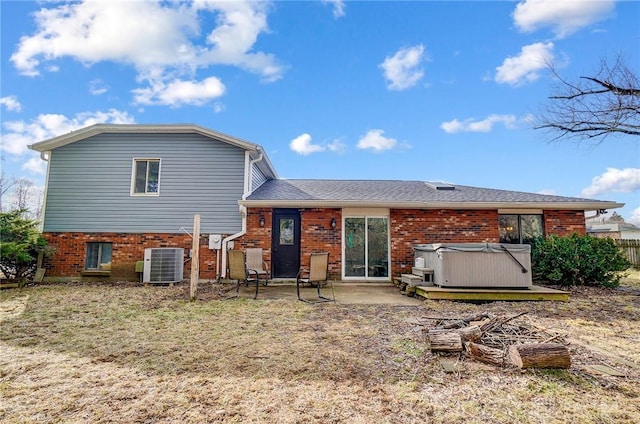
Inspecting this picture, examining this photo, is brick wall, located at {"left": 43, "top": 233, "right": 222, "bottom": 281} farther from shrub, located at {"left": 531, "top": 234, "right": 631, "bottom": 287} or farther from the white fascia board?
shrub, located at {"left": 531, "top": 234, "right": 631, "bottom": 287}

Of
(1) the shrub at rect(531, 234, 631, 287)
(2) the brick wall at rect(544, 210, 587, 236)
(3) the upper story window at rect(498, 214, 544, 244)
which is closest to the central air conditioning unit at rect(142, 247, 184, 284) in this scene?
(3) the upper story window at rect(498, 214, 544, 244)

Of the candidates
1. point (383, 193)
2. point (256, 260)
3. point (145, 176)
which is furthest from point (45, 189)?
point (383, 193)

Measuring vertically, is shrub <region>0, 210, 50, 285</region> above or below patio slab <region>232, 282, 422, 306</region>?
above

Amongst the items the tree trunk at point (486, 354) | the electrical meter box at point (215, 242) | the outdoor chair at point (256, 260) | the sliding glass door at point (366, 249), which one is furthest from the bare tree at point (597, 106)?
the electrical meter box at point (215, 242)

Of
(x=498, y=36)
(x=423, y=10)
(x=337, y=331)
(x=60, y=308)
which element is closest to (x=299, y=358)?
(x=337, y=331)

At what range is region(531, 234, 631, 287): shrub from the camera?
798 cm

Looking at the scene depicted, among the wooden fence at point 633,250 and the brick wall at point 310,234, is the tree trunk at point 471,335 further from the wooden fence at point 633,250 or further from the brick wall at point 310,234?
the wooden fence at point 633,250

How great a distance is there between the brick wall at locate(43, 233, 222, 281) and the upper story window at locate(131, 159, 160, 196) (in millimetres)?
1385

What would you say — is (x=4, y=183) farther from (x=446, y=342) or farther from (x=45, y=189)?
(x=446, y=342)

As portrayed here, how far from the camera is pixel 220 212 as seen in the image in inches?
358

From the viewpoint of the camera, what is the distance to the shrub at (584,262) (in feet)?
26.2

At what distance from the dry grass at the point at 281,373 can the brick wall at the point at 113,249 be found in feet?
12.3

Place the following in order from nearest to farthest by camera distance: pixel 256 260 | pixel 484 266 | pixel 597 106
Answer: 1. pixel 484 266
2. pixel 597 106
3. pixel 256 260

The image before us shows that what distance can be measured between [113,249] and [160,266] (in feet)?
6.47
